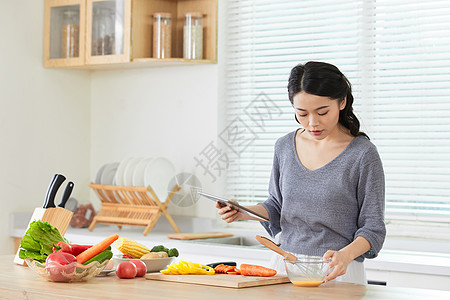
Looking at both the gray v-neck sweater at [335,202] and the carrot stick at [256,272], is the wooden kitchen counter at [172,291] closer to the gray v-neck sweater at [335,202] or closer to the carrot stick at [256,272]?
the carrot stick at [256,272]

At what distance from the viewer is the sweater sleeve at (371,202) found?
2.14 meters

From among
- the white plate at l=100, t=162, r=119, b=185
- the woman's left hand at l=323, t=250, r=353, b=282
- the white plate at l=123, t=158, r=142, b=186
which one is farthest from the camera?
the white plate at l=100, t=162, r=119, b=185

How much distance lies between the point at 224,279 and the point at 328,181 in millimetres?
514

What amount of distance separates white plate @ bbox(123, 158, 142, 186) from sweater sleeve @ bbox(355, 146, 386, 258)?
195cm

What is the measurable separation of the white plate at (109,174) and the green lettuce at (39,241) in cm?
187

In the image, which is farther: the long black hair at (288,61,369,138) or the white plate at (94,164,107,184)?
the white plate at (94,164,107,184)

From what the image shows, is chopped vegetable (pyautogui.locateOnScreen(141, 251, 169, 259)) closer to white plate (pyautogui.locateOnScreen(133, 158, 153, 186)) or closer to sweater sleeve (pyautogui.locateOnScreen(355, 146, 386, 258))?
sweater sleeve (pyautogui.locateOnScreen(355, 146, 386, 258))

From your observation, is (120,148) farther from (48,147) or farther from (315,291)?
(315,291)

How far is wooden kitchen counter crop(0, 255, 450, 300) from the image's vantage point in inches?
72.6

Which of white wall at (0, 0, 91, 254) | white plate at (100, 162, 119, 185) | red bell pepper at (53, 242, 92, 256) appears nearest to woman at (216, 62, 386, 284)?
red bell pepper at (53, 242, 92, 256)

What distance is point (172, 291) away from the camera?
191 cm

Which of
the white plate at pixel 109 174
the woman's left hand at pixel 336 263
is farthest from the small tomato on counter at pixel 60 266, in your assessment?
the white plate at pixel 109 174

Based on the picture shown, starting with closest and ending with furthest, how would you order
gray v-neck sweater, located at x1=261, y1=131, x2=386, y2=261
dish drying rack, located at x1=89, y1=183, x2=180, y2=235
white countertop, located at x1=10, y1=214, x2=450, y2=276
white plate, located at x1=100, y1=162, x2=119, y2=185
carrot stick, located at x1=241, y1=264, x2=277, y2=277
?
carrot stick, located at x1=241, y1=264, x2=277, y2=277 → gray v-neck sweater, located at x1=261, y1=131, x2=386, y2=261 → white countertop, located at x1=10, y1=214, x2=450, y2=276 → dish drying rack, located at x1=89, y1=183, x2=180, y2=235 → white plate, located at x1=100, y1=162, x2=119, y2=185

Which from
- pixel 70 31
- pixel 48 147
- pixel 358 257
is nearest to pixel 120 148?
pixel 48 147
